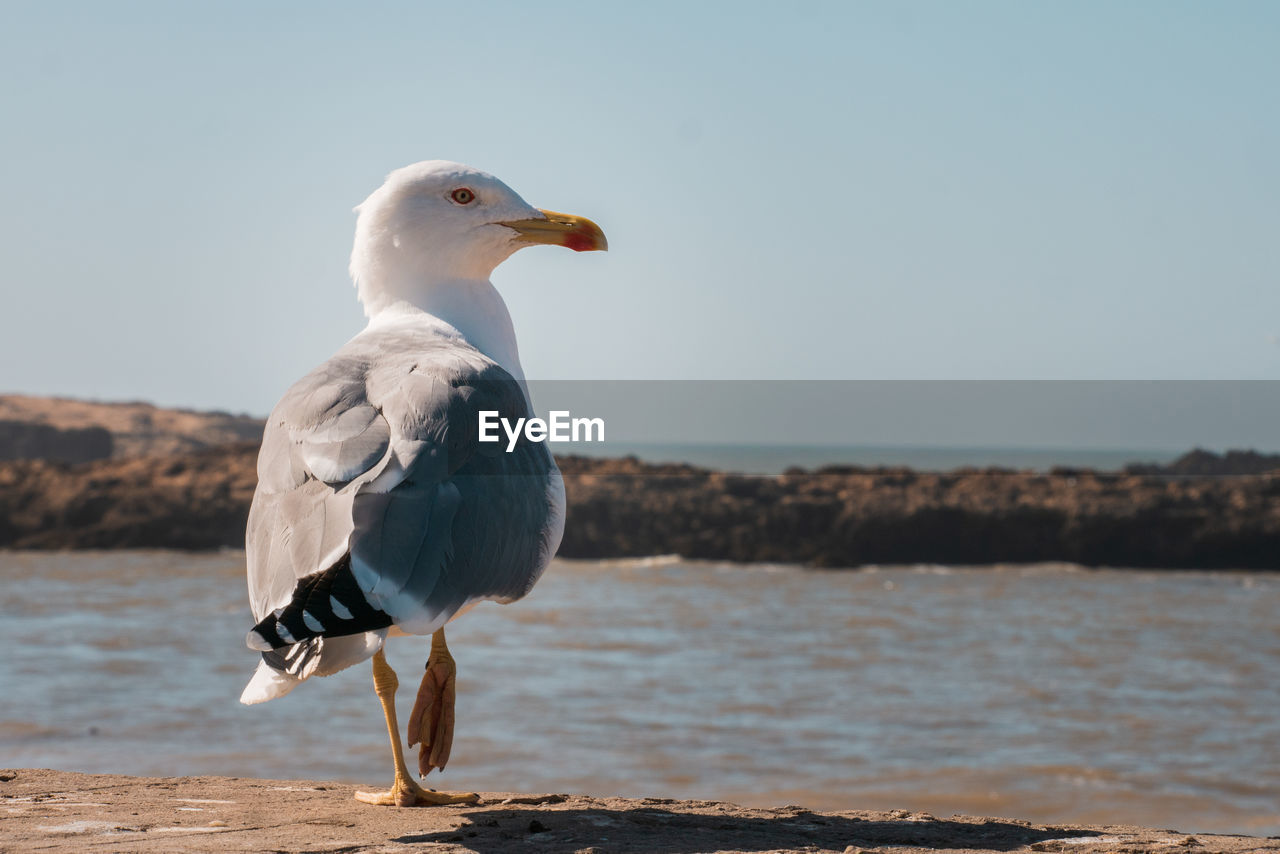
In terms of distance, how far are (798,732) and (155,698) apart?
5181mm

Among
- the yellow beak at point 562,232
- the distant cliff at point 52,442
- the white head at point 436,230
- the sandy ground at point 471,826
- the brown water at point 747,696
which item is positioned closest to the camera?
the sandy ground at point 471,826

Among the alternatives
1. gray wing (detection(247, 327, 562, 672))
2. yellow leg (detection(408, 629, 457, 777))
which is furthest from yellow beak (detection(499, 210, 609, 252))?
yellow leg (detection(408, 629, 457, 777))

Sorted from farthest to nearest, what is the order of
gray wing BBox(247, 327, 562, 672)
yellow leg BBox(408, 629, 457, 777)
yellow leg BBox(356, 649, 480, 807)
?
yellow leg BBox(356, 649, 480, 807) < yellow leg BBox(408, 629, 457, 777) < gray wing BBox(247, 327, 562, 672)

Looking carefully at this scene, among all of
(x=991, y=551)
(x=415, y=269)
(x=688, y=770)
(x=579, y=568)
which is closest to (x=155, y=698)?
(x=688, y=770)

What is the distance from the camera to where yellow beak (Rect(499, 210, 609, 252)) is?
455 cm

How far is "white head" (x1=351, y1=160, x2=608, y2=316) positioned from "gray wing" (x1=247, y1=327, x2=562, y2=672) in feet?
2.24

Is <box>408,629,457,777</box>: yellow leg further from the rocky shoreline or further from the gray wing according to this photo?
the rocky shoreline

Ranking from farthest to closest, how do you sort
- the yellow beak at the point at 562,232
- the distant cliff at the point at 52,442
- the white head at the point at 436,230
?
the distant cliff at the point at 52,442 → the yellow beak at the point at 562,232 → the white head at the point at 436,230

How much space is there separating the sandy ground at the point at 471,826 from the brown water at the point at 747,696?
3.49 meters

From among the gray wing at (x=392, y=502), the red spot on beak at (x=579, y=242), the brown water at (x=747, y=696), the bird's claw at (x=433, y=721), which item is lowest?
the brown water at (x=747, y=696)

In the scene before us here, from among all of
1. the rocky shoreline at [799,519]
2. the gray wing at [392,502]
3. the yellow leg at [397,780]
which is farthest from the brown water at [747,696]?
the gray wing at [392,502]

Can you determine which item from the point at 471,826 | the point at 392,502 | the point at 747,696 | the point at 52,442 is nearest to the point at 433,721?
the point at 471,826

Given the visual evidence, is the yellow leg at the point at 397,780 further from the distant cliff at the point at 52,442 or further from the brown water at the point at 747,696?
the distant cliff at the point at 52,442

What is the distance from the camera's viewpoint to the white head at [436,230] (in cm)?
445
